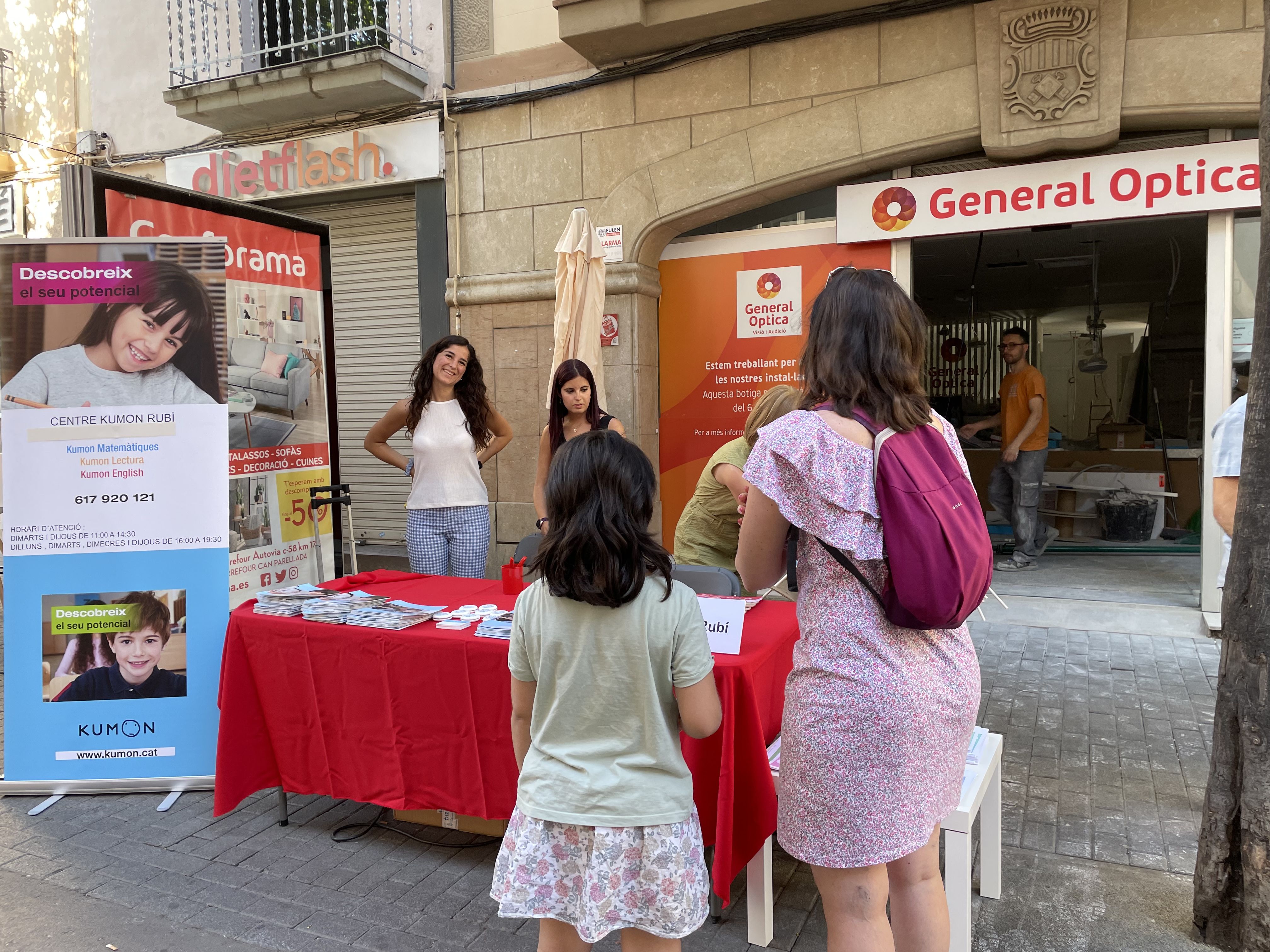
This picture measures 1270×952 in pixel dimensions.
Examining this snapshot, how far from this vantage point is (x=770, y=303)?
733 cm

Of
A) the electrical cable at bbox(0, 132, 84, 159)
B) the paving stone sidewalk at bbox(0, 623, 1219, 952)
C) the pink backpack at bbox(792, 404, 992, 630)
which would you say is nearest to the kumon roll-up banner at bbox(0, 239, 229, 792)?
the paving stone sidewalk at bbox(0, 623, 1219, 952)

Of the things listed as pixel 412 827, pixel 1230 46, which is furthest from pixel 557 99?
pixel 412 827

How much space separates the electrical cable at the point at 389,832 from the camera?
11.3ft

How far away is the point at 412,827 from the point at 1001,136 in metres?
5.59

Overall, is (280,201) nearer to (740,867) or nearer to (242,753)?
(242,753)

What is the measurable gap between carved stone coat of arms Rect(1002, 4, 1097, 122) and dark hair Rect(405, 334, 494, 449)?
159 inches

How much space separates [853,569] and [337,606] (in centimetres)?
224

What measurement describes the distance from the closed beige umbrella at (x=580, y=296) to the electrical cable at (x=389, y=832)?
315 cm

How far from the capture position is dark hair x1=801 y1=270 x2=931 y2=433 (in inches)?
72.9

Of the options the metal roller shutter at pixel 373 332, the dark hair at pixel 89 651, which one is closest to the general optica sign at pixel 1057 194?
the metal roller shutter at pixel 373 332

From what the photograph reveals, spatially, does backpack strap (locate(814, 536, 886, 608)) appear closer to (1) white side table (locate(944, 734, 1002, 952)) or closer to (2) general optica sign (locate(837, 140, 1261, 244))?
(1) white side table (locate(944, 734, 1002, 952))

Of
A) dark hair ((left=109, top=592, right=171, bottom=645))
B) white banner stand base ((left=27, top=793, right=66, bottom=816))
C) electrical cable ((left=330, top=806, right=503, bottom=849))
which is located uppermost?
dark hair ((left=109, top=592, right=171, bottom=645))

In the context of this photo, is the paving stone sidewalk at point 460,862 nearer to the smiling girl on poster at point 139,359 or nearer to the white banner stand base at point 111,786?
the white banner stand base at point 111,786

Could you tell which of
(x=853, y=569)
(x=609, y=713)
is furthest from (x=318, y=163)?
(x=853, y=569)
